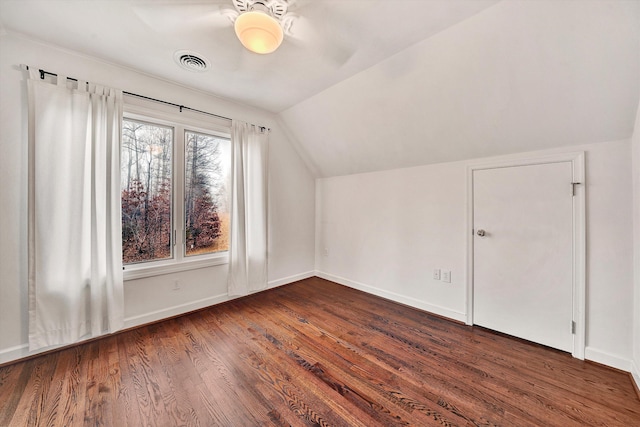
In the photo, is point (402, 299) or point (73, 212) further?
point (402, 299)

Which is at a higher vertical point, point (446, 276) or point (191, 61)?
point (191, 61)

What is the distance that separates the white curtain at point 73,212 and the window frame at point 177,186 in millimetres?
252

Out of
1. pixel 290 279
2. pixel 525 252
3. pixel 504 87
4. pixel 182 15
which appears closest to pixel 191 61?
pixel 182 15

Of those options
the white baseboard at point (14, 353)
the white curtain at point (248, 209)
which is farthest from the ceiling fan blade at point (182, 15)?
the white baseboard at point (14, 353)

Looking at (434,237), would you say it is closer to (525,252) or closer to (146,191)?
(525,252)

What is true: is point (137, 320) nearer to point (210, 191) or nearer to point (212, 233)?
point (212, 233)

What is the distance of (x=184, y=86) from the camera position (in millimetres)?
2605

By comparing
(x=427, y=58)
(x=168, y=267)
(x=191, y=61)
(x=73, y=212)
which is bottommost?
(x=168, y=267)

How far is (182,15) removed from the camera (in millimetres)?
1611

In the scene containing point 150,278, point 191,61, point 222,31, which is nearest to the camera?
point 222,31

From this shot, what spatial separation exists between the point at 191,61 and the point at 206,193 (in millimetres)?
1413

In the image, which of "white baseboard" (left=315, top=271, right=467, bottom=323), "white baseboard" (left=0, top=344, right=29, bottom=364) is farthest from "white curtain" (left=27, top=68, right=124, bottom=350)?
"white baseboard" (left=315, top=271, right=467, bottom=323)

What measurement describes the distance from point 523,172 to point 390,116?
54.4 inches

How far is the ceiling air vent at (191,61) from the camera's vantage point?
2035mm
